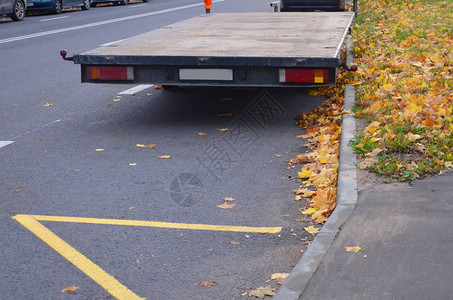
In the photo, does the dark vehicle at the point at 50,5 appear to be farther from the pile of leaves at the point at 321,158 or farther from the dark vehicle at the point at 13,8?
the pile of leaves at the point at 321,158

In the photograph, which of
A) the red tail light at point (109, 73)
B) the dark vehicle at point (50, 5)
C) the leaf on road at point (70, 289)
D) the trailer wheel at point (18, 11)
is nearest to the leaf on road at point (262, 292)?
the leaf on road at point (70, 289)

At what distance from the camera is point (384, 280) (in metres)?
3.47

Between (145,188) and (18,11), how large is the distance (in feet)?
61.9

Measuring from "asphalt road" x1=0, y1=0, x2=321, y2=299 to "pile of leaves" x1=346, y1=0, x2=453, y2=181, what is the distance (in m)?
0.75

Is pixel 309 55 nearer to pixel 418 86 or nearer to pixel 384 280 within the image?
pixel 418 86

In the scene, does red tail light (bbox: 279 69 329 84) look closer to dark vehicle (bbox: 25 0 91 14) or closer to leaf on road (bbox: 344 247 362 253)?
leaf on road (bbox: 344 247 362 253)

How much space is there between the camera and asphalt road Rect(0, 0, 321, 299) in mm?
3926

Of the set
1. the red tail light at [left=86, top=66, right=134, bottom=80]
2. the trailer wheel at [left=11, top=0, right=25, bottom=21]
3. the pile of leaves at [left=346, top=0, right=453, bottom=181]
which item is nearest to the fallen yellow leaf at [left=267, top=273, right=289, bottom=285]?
the pile of leaves at [left=346, top=0, right=453, bottom=181]

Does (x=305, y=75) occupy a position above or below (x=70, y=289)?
above

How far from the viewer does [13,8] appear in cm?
2198

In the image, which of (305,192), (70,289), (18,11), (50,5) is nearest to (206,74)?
(305,192)

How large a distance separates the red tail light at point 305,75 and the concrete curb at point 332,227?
0.70 m

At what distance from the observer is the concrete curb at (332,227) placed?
3.46m

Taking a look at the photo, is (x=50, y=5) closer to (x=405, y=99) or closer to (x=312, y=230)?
(x=405, y=99)
